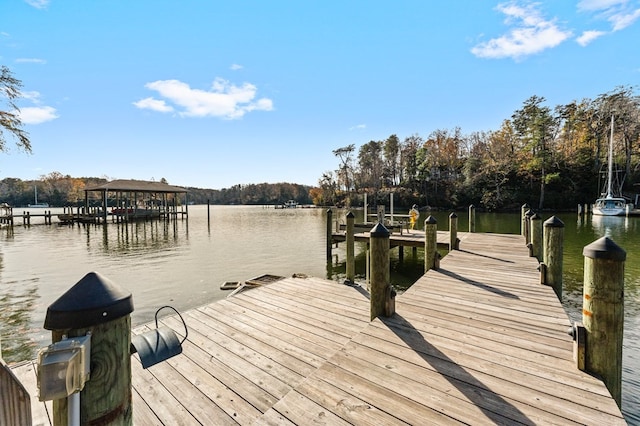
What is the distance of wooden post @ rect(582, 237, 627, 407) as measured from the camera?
220 centimetres

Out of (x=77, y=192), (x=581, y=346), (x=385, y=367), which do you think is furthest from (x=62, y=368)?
(x=77, y=192)

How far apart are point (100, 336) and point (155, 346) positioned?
0.37 metres

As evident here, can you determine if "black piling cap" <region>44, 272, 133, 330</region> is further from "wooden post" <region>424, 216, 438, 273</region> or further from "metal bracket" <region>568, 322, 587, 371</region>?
"wooden post" <region>424, 216, 438, 273</region>

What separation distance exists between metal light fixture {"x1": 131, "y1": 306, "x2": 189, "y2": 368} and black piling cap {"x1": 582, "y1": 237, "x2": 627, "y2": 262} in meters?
2.74

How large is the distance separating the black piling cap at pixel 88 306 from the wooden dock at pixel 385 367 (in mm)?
1392

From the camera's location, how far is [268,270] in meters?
10.7

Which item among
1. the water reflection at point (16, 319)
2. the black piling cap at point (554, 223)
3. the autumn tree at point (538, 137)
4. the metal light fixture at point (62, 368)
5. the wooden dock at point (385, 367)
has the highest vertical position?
the autumn tree at point (538, 137)

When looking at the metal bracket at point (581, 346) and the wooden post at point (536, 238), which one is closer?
the metal bracket at point (581, 346)

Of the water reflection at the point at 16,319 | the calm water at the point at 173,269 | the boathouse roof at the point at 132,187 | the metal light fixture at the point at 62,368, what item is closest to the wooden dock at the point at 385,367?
the metal light fixture at the point at 62,368

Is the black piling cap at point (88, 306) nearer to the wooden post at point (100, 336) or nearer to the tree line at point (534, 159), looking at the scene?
the wooden post at point (100, 336)

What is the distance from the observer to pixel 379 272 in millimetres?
3480

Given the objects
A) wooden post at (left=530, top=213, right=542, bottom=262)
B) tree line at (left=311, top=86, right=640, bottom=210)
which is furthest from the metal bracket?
tree line at (left=311, top=86, right=640, bottom=210)

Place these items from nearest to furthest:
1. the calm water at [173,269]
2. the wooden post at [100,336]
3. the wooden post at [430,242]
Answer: the wooden post at [100,336], the calm water at [173,269], the wooden post at [430,242]

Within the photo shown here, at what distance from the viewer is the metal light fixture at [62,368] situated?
2.71ft
